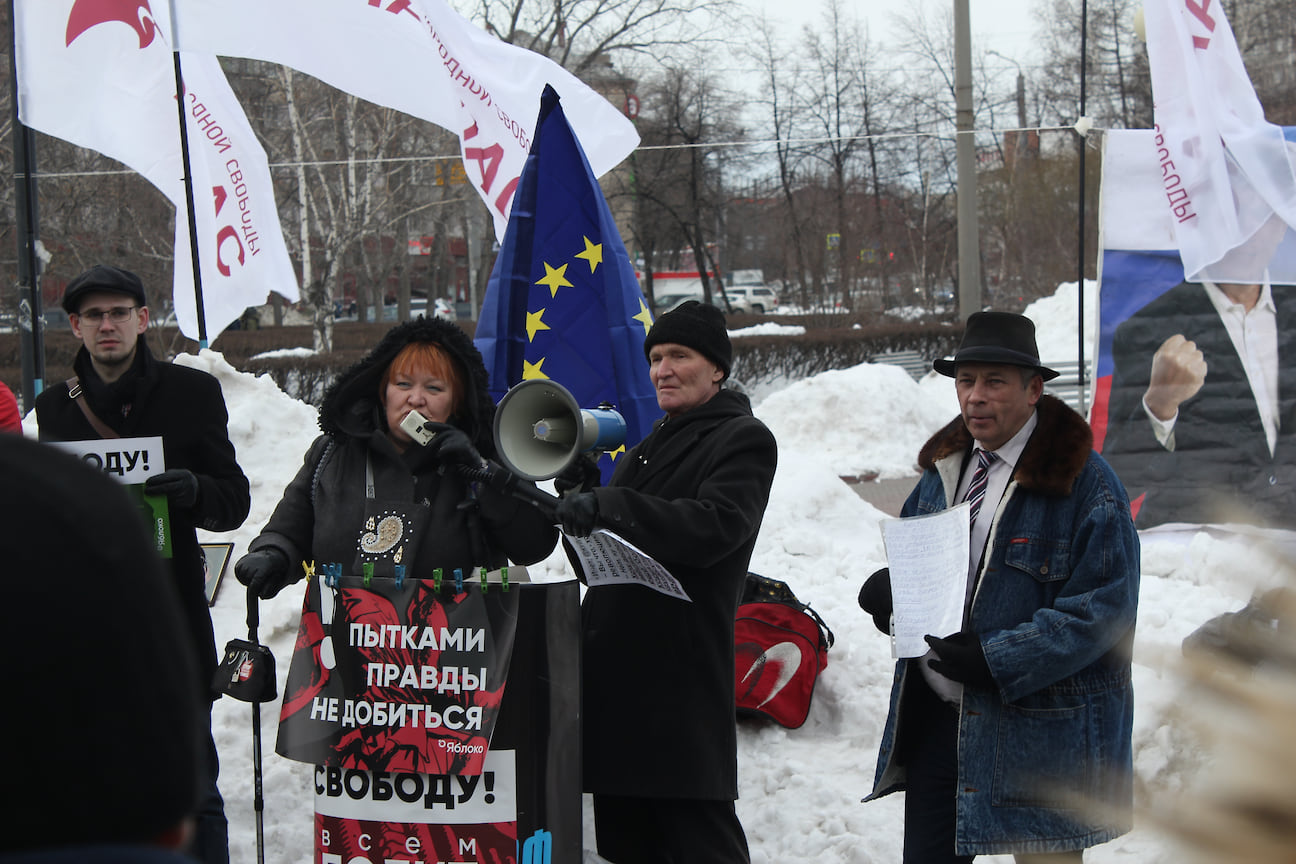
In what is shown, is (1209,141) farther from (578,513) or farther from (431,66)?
(578,513)

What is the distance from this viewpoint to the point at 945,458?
329cm

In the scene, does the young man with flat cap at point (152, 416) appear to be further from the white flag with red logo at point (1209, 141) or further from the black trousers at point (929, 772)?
the white flag with red logo at point (1209, 141)

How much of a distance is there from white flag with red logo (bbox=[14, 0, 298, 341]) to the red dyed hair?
3793 mm

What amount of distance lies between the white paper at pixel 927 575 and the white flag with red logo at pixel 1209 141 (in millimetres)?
4898

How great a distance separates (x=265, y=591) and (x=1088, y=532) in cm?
214

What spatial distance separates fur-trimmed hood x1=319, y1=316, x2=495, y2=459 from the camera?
342 cm

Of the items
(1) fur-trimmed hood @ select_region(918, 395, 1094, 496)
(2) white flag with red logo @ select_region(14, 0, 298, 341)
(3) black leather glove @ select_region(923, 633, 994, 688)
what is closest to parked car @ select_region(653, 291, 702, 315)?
(2) white flag with red logo @ select_region(14, 0, 298, 341)

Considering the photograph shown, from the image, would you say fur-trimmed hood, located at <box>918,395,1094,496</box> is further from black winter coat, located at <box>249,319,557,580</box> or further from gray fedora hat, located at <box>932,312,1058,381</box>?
black winter coat, located at <box>249,319,557,580</box>

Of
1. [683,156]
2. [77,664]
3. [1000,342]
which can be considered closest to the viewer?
[77,664]

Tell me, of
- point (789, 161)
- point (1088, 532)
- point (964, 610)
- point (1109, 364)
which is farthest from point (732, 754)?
point (789, 161)

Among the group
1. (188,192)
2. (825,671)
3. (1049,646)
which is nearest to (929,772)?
(1049,646)

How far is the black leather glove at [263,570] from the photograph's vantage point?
316cm

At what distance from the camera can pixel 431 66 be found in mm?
7035

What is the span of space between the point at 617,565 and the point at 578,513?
29 cm
